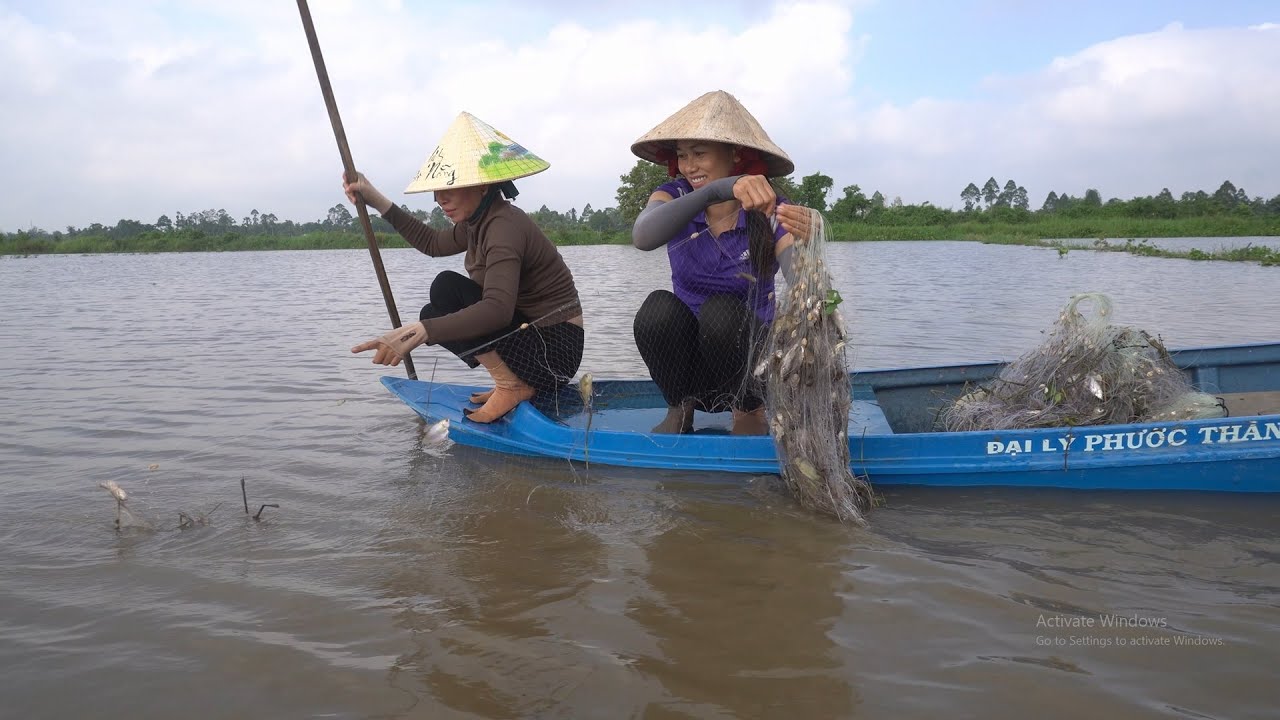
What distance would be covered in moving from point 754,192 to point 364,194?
7.43 ft

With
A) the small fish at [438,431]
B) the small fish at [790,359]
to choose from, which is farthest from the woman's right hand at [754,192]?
the small fish at [438,431]

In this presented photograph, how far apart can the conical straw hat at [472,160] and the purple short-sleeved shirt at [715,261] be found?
75cm

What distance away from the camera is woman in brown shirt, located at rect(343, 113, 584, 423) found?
3535mm

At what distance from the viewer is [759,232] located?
3.24 m

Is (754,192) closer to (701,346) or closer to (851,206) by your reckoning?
(701,346)

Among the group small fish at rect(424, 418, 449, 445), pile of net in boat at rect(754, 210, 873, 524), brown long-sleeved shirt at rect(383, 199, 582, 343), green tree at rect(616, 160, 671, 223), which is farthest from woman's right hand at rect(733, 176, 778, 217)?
green tree at rect(616, 160, 671, 223)

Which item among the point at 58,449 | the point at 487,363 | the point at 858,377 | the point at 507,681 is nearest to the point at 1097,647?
the point at 507,681

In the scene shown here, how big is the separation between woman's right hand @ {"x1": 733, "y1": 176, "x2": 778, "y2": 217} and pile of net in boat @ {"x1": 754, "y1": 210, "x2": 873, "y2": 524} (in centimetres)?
22

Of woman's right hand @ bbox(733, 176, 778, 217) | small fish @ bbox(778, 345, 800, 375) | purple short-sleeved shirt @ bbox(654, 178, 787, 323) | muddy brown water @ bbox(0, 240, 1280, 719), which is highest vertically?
woman's right hand @ bbox(733, 176, 778, 217)

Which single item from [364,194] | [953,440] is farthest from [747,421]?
[364,194]

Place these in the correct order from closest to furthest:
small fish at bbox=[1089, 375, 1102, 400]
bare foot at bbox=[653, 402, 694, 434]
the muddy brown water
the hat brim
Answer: the muddy brown water < the hat brim < small fish at bbox=[1089, 375, 1102, 400] < bare foot at bbox=[653, 402, 694, 434]

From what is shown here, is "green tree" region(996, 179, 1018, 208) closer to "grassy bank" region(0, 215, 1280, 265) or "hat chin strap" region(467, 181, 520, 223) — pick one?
"grassy bank" region(0, 215, 1280, 265)

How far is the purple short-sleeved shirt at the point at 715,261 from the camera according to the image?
11.0ft

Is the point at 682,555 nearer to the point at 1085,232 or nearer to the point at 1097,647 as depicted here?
the point at 1097,647
